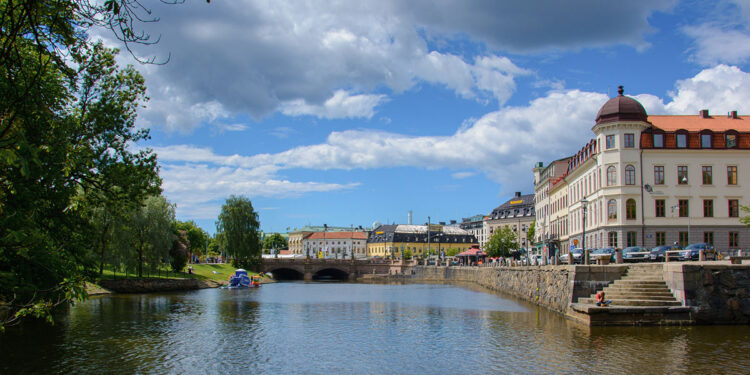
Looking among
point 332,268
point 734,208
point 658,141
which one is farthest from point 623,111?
point 332,268

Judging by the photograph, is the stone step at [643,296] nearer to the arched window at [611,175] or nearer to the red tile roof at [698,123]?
the arched window at [611,175]

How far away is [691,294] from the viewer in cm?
2680

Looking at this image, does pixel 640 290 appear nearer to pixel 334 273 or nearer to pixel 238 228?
pixel 238 228

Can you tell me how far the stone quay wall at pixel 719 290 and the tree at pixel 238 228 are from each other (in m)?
74.3

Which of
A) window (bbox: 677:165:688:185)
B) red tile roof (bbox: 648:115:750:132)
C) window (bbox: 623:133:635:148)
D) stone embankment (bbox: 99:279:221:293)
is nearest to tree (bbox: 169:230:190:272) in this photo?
stone embankment (bbox: 99:279:221:293)

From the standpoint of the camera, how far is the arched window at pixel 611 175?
5653 centimetres

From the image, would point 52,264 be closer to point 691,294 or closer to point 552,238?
point 691,294

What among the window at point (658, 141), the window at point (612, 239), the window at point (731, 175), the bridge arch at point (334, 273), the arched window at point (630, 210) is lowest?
the bridge arch at point (334, 273)

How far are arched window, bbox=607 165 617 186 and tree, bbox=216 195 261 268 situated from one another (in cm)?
5608

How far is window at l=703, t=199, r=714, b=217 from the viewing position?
5547 centimetres

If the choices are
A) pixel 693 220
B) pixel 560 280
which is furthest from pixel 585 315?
pixel 693 220

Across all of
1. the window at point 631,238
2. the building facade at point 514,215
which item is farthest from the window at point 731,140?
the building facade at point 514,215

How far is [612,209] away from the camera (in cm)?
5675

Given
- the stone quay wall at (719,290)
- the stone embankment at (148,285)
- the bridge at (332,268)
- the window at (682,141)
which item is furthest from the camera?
the bridge at (332,268)
